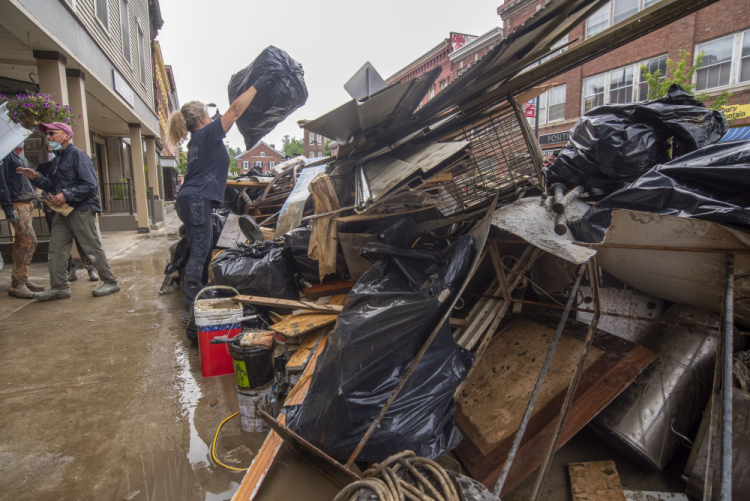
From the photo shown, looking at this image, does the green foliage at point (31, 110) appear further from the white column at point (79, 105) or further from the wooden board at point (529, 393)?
the wooden board at point (529, 393)

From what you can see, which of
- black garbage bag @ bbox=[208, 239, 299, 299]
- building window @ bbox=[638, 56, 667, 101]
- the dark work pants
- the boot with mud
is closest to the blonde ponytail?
the dark work pants

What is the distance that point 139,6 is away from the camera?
10844 millimetres

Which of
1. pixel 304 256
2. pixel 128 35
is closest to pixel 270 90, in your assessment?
pixel 304 256

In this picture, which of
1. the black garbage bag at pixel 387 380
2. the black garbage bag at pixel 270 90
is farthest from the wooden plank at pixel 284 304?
the black garbage bag at pixel 270 90

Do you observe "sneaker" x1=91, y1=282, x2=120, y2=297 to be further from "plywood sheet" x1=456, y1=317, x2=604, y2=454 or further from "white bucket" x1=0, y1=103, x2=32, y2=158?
"plywood sheet" x1=456, y1=317, x2=604, y2=454

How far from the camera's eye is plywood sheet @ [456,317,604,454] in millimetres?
1739

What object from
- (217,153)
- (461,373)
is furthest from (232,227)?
(461,373)

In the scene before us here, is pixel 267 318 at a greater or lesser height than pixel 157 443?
greater

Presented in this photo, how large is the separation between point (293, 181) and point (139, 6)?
414 inches

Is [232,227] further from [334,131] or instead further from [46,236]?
[46,236]

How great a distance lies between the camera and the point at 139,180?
9336 mm

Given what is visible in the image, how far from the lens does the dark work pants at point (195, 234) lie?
318 centimetres

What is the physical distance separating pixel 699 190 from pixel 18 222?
5.88 meters

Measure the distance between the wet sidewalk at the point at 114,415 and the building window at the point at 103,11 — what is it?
6.48 m
